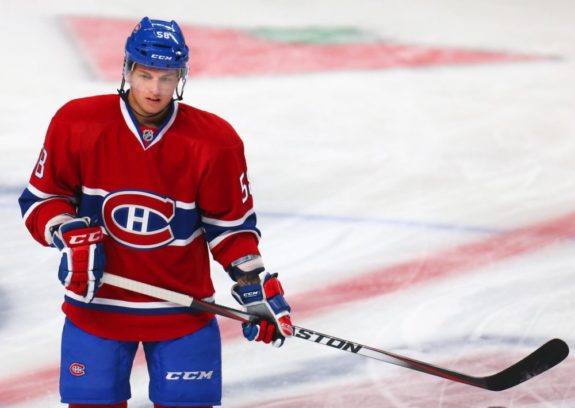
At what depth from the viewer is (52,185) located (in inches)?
105

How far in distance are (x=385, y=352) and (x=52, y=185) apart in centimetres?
93

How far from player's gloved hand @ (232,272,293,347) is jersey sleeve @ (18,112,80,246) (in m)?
0.44

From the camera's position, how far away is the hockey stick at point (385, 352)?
2.68 m

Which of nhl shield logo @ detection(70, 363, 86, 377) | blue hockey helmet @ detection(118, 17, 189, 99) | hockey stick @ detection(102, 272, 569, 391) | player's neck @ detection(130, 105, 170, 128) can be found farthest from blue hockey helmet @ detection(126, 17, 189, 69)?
nhl shield logo @ detection(70, 363, 86, 377)

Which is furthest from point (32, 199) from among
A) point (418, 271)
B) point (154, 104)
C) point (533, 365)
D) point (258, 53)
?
point (258, 53)

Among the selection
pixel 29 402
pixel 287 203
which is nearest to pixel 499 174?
pixel 287 203

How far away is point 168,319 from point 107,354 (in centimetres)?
16

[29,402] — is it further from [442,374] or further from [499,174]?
[499,174]

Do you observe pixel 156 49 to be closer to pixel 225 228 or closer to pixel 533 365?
pixel 225 228

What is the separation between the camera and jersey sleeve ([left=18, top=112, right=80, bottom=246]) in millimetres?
2625

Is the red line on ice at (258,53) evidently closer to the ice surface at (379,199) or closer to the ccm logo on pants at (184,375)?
the ice surface at (379,199)

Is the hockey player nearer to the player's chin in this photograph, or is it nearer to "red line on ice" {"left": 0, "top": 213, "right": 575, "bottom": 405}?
the player's chin

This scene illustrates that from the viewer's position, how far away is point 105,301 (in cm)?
272

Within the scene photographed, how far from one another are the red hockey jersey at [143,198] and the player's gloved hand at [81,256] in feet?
0.24
